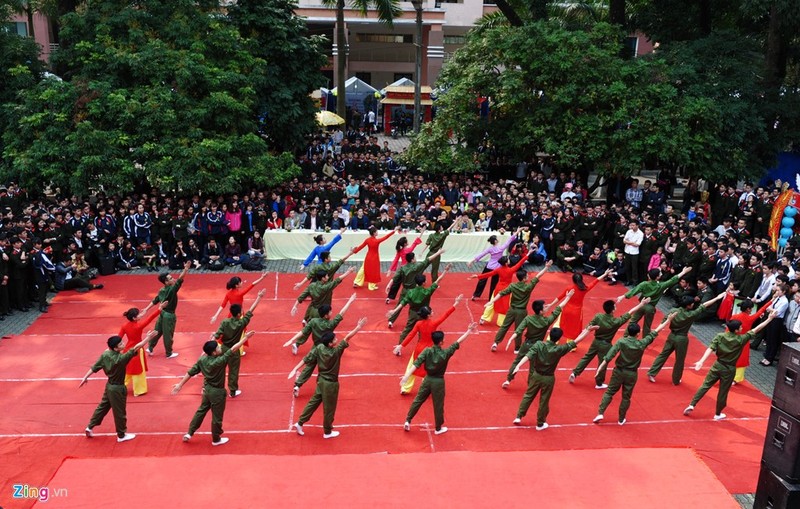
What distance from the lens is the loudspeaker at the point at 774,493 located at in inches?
308

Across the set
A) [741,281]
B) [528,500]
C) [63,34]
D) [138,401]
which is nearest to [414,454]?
[528,500]

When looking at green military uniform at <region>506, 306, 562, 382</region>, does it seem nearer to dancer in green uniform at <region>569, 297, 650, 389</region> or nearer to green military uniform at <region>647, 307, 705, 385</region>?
dancer in green uniform at <region>569, 297, 650, 389</region>

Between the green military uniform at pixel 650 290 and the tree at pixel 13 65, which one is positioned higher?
the tree at pixel 13 65

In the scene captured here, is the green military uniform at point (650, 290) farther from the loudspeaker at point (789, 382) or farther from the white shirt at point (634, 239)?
the white shirt at point (634, 239)

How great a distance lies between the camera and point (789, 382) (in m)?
8.03

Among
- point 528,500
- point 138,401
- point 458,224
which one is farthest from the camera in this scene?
point 458,224

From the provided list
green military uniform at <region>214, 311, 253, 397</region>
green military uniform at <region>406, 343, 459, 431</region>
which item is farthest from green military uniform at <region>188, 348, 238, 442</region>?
green military uniform at <region>406, 343, 459, 431</region>

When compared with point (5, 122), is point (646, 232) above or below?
Answer: below

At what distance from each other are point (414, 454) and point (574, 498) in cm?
213

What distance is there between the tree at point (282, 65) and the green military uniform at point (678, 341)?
14.4 metres

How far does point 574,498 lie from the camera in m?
8.72

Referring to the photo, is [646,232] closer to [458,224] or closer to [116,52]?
[458,224]
